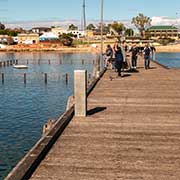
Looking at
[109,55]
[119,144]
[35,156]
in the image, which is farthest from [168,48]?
[35,156]

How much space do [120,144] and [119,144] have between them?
23 millimetres

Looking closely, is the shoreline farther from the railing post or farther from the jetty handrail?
the jetty handrail

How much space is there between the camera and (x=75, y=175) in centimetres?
727

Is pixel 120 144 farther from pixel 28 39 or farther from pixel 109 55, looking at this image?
pixel 28 39

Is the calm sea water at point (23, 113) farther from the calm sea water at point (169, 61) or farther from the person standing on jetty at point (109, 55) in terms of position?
the calm sea water at point (169, 61)

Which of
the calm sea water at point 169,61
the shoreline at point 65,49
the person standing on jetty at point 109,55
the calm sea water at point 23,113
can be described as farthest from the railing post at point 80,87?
the shoreline at point 65,49

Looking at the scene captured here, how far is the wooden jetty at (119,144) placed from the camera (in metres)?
7.41

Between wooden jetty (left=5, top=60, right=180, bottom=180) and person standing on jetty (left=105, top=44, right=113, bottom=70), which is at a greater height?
person standing on jetty (left=105, top=44, right=113, bottom=70)

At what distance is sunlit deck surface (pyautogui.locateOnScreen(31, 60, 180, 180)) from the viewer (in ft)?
24.3

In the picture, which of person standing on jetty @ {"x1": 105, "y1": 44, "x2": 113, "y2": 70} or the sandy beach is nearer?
person standing on jetty @ {"x1": 105, "y1": 44, "x2": 113, "y2": 70}

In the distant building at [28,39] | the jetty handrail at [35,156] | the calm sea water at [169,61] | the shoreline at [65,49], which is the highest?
the distant building at [28,39]

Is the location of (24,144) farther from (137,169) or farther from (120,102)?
(137,169)

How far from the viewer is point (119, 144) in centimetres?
927

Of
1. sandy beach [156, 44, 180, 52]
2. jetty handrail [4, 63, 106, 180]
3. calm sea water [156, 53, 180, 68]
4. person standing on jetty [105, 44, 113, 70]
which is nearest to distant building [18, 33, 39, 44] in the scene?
sandy beach [156, 44, 180, 52]
